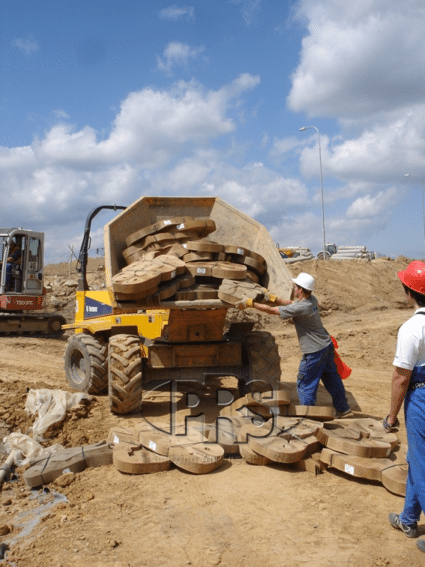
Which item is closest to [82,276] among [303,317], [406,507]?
[303,317]

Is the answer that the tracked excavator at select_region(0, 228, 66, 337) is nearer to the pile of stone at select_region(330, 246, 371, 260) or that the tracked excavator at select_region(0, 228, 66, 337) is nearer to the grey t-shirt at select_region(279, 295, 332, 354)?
the grey t-shirt at select_region(279, 295, 332, 354)

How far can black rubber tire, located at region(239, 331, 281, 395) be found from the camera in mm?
7353

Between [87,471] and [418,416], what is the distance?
3.29m

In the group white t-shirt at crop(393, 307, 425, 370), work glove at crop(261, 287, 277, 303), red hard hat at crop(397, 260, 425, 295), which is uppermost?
work glove at crop(261, 287, 277, 303)

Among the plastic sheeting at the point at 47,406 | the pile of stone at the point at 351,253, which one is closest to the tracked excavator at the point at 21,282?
the plastic sheeting at the point at 47,406

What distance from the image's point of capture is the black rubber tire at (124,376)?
6.94 meters

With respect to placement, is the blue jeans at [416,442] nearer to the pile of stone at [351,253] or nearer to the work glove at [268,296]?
the work glove at [268,296]

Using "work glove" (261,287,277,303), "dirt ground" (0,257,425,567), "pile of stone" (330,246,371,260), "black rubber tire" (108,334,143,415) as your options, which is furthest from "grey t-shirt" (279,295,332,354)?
"pile of stone" (330,246,371,260)

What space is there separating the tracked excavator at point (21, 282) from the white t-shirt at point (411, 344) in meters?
14.7

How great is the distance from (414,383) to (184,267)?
3638 millimetres

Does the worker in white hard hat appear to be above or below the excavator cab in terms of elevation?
below

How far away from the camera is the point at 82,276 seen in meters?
9.58

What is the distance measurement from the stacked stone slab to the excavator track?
10288 mm

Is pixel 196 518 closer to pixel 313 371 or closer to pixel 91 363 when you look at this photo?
pixel 313 371
